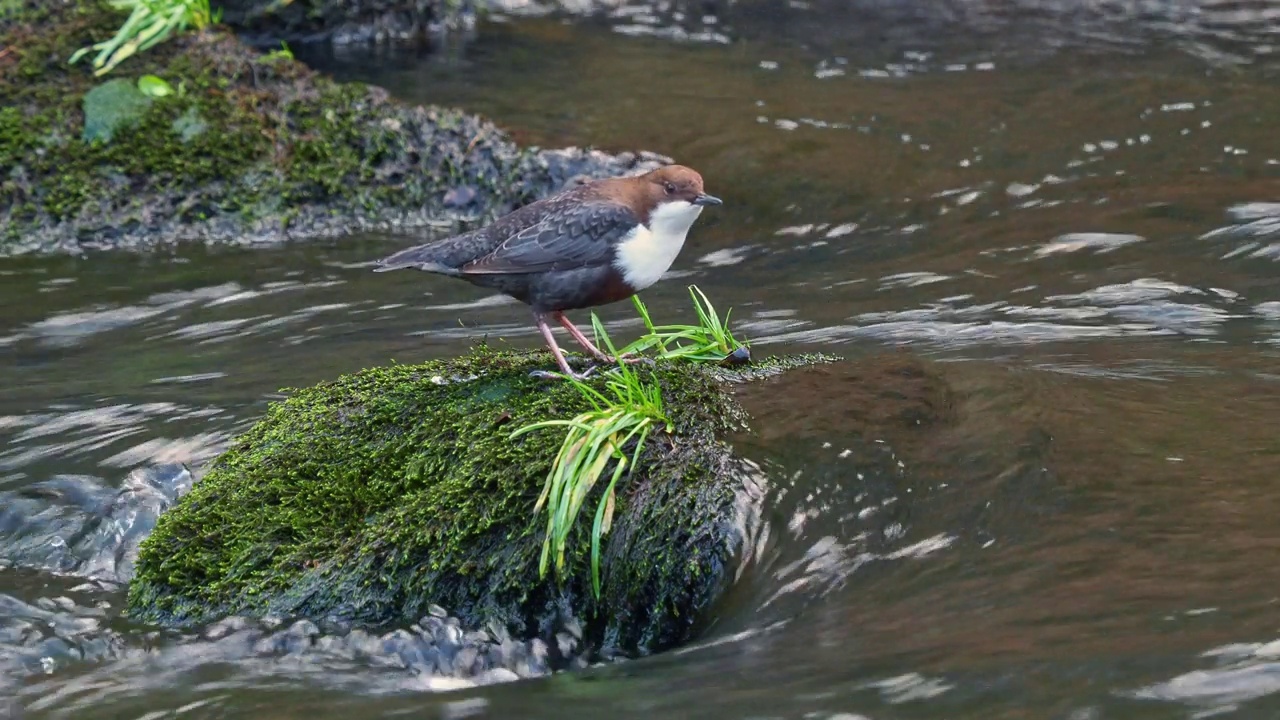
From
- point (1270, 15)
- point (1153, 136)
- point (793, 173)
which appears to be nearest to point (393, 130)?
point (793, 173)

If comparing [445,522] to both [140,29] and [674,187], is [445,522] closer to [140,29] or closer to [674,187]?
[674,187]

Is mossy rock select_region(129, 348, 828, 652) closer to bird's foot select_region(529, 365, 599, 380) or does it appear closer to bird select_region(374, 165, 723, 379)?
bird's foot select_region(529, 365, 599, 380)

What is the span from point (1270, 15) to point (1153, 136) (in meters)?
3.55

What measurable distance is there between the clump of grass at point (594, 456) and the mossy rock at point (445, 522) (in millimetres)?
61

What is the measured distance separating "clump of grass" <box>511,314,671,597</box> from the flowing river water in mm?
345

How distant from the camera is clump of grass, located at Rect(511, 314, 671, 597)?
3457 millimetres

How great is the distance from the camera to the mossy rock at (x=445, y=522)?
352cm

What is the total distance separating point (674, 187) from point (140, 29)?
5471mm

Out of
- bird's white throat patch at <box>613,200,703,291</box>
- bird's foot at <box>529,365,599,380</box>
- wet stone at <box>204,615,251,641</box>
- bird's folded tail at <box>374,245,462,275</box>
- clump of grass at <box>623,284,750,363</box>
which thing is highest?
bird's white throat patch at <box>613,200,703,291</box>

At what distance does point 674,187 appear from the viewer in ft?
14.7

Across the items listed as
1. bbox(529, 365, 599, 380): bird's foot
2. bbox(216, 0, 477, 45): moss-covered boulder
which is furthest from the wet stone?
bbox(216, 0, 477, 45): moss-covered boulder

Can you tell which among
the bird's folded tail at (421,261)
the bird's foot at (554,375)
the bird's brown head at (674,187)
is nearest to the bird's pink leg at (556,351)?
the bird's foot at (554,375)

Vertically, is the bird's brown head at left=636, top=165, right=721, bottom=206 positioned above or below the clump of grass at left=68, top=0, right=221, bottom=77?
below

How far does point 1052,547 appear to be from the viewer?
334 centimetres
